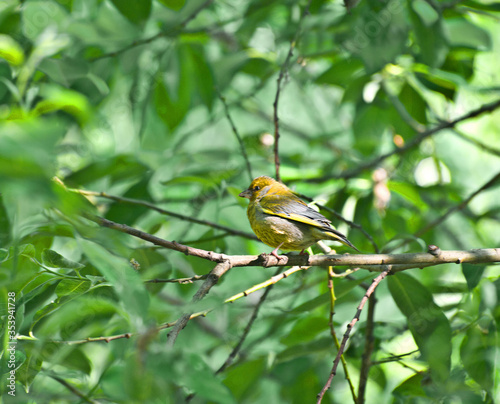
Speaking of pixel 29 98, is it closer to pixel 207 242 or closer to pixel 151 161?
pixel 151 161

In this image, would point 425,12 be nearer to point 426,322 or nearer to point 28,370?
point 426,322

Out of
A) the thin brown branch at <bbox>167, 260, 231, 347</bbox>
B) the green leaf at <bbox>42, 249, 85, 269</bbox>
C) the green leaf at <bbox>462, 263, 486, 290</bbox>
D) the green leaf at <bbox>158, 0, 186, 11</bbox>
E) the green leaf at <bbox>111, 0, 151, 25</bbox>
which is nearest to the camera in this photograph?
the thin brown branch at <bbox>167, 260, 231, 347</bbox>

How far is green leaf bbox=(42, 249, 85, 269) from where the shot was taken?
1.34 m

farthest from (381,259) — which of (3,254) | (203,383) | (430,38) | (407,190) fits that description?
(407,190)

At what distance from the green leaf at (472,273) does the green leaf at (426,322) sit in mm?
149

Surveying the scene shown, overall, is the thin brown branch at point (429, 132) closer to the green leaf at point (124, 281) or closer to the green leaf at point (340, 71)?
the green leaf at point (340, 71)

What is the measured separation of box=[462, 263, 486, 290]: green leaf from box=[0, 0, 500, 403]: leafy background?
10 centimetres

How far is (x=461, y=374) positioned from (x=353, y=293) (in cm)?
74

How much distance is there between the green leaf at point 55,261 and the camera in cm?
134

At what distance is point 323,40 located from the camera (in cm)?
320

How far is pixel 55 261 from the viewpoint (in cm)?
136

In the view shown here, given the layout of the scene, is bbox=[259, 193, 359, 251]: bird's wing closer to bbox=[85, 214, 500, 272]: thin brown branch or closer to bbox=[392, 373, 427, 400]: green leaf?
bbox=[85, 214, 500, 272]: thin brown branch

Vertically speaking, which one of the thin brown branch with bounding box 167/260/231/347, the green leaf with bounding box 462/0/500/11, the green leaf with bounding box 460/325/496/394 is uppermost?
the green leaf with bounding box 462/0/500/11

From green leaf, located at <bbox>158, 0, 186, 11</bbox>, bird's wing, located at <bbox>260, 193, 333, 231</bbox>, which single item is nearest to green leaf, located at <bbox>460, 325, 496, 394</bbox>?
bird's wing, located at <bbox>260, 193, 333, 231</bbox>
